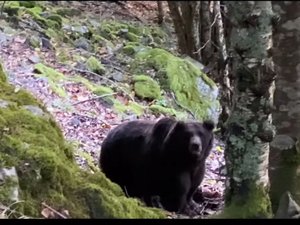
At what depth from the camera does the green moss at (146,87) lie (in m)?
11.9

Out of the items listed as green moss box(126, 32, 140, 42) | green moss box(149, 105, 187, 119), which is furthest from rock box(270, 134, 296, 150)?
green moss box(126, 32, 140, 42)

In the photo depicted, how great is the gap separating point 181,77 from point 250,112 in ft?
28.0

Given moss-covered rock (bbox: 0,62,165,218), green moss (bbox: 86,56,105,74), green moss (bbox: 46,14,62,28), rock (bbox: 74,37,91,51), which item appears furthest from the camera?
green moss (bbox: 46,14,62,28)

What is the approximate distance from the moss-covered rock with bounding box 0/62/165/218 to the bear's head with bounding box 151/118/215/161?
1.56 meters

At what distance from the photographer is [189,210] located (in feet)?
22.9

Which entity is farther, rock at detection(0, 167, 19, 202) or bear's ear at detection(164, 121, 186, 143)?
bear's ear at detection(164, 121, 186, 143)

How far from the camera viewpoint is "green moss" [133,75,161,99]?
11.9 metres

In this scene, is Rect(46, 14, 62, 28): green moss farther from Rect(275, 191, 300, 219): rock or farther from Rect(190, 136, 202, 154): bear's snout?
Rect(275, 191, 300, 219): rock

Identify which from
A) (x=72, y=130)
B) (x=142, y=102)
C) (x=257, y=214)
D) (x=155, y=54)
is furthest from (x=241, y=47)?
(x=155, y=54)

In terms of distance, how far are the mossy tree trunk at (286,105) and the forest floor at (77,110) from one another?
1380mm

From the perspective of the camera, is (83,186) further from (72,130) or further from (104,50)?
(104,50)

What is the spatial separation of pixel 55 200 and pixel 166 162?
2.51 m

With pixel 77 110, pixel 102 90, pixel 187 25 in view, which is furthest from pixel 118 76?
pixel 187 25

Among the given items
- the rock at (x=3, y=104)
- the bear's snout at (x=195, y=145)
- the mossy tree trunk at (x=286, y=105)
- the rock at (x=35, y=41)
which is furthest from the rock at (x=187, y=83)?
the mossy tree trunk at (x=286, y=105)
